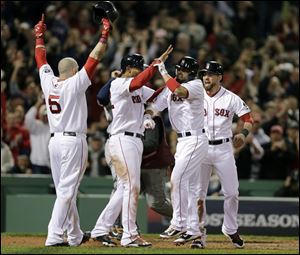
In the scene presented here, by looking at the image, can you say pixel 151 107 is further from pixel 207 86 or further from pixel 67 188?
pixel 67 188

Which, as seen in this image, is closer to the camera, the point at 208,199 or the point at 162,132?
the point at 162,132

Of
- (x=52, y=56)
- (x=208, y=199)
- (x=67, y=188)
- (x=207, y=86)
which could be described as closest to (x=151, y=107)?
(x=207, y=86)

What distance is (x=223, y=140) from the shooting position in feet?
42.4

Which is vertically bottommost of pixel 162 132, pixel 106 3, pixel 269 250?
pixel 269 250

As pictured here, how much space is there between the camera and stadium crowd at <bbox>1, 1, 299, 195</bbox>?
18.5m

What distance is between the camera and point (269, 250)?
12.5 meters

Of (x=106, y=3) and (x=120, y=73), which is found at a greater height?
(x=106, y=3)

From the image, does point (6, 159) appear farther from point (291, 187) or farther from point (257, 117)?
point (291, 187)

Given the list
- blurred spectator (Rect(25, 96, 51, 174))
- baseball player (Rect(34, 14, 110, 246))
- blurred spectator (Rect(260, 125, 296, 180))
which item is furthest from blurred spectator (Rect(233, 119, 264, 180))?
baseball player (Rect(34, 14, 110, 246))

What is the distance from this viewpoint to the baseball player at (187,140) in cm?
1237

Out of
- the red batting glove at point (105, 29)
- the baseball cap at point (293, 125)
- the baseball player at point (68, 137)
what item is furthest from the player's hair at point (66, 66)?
the baseball cap at point (293, 125)

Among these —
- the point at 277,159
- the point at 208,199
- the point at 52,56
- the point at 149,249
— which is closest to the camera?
the point at 149,249

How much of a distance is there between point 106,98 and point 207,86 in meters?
1.39

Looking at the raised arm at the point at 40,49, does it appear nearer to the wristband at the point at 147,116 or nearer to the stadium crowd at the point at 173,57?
the wristband at the point at 147,116
